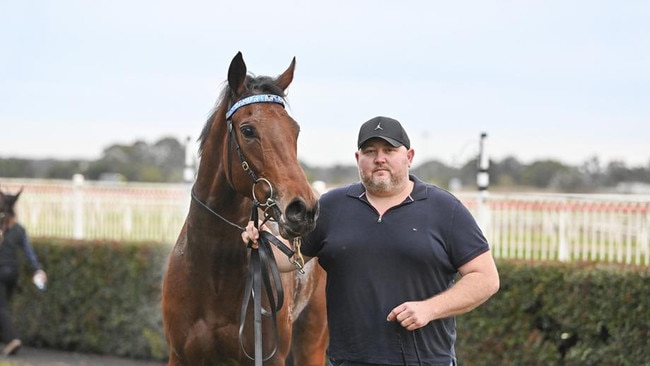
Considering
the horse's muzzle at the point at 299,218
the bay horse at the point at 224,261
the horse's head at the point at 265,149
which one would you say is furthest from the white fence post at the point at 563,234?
the horse's muzzle at the point at 299,218

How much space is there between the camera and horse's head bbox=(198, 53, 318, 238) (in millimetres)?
3594

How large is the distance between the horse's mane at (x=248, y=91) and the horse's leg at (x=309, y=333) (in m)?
1.79

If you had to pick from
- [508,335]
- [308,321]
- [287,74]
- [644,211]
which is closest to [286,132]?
[287,74]

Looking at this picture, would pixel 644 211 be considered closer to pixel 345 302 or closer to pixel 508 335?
pixel 508 335

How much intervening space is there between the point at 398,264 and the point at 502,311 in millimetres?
4398

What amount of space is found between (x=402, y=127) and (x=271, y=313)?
4.07 ft

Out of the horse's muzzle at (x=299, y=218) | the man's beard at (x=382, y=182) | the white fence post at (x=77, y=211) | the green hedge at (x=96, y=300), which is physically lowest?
the green hedge at (x=96, y=300)

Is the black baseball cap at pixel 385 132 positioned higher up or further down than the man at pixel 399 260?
higher up

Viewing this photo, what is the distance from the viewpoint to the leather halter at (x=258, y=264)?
3949 millimetres

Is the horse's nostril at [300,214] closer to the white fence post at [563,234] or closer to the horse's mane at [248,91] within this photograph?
the horse's mane at [248,91]

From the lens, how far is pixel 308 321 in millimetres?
5855

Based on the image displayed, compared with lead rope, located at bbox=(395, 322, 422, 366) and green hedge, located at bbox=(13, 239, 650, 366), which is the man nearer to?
lead rope, located at bbox=(395, 322, 422, 366)

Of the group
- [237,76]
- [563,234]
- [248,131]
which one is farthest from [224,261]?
[563,234]

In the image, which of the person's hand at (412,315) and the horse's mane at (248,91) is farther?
the horse's mane at (248,91)
